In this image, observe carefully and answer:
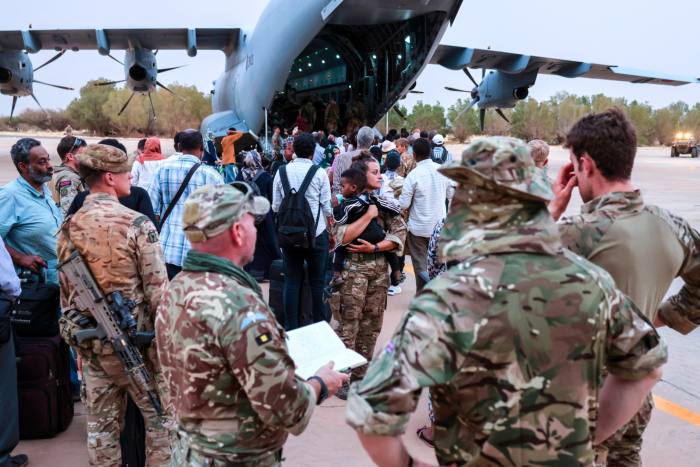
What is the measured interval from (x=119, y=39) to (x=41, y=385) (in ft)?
52.7

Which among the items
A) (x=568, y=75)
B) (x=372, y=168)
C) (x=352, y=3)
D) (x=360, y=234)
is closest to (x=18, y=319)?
(x=360, y=234)

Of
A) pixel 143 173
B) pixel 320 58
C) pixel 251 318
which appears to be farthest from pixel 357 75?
pixel 251 318

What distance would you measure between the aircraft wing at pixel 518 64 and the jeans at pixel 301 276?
14528 millimetres

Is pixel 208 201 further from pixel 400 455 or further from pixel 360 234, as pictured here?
pixel 360 234

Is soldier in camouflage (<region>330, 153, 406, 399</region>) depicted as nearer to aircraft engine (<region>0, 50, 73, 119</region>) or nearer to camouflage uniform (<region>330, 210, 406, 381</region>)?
camouflage uniform (<region>330, 210, 406, 381</region>)

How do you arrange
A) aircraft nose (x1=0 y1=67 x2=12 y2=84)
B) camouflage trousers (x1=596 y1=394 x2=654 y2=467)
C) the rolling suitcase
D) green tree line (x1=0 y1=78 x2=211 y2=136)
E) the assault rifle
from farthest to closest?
green tree line (x1=0 y1=78 x2=211 y2=136), aircraft nose (x1=0 y1=67 x2=12 y2=84), the rolling suitcase, the assault rifle, camouflage trousers (x1=596 y1=394 x2=654 y2=467)

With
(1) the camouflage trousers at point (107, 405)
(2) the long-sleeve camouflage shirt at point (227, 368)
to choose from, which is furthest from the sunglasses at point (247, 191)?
(1) the camouflage trousers at point (107, 405)

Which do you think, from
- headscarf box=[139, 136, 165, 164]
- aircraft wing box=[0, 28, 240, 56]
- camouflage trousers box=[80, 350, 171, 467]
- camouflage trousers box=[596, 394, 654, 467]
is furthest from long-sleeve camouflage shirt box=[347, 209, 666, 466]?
aircraft wing box=[0, 28, 240, 56]

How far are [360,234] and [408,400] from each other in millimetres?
3143

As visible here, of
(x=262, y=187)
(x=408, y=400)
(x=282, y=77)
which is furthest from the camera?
(x=282, y=77)

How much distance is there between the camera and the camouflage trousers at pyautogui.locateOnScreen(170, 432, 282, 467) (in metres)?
1.92

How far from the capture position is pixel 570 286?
1436 millimetres

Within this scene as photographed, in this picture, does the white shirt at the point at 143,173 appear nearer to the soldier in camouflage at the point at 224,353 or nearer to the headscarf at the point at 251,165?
the headscarf at the point at 251,165

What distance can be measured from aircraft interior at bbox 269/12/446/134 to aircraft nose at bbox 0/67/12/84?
760 centimetres
